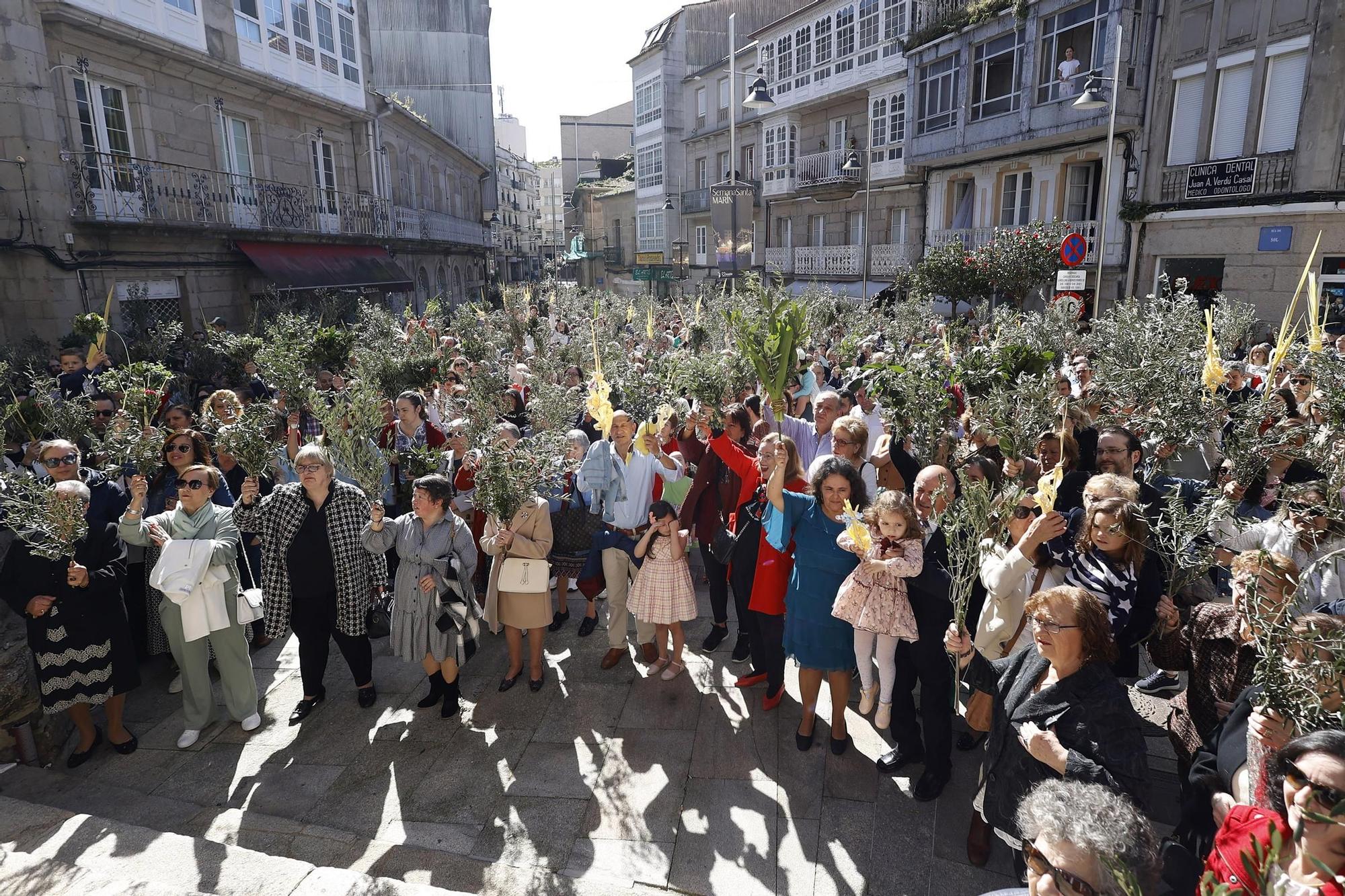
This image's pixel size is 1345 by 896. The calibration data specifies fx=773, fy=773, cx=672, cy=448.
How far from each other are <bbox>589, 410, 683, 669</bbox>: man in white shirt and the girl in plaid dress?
0.37 metres

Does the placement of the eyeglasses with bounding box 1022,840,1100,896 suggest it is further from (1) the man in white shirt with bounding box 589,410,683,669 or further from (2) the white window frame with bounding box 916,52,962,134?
(2) the white window frame with bounding box 916,52,962,134

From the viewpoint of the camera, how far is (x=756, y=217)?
29.9 metres

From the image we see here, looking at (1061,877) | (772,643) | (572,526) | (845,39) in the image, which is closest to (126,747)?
(572,526)

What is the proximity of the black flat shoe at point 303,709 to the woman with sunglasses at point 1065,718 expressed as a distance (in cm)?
409

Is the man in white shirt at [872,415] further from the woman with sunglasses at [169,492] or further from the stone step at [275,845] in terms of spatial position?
the woman with sunglasses at [169,492]

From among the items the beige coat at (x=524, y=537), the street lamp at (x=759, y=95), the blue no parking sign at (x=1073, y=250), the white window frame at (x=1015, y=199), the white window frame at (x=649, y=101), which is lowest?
the beige coat at (x=524, y=537)

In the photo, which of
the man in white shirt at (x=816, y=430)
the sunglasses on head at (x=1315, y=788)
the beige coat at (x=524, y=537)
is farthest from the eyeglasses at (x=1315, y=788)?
the man in white shirt at (x=816, y=430)

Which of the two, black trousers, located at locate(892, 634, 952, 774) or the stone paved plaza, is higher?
black trousers, located at locate(892, 634, 952, 774)

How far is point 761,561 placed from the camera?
15.4ft

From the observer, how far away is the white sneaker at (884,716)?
4.12 metres

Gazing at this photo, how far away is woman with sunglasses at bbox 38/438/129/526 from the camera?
4.65 meters

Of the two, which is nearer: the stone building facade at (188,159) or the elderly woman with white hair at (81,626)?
the elderly woman with white hair at (81,626)

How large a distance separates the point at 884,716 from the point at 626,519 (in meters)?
2.24

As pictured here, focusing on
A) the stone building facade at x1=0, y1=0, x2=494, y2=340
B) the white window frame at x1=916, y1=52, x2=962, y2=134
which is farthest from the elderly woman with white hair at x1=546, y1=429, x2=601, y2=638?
the white window frame at x1=916, y1=52, x2=962, y2=134
